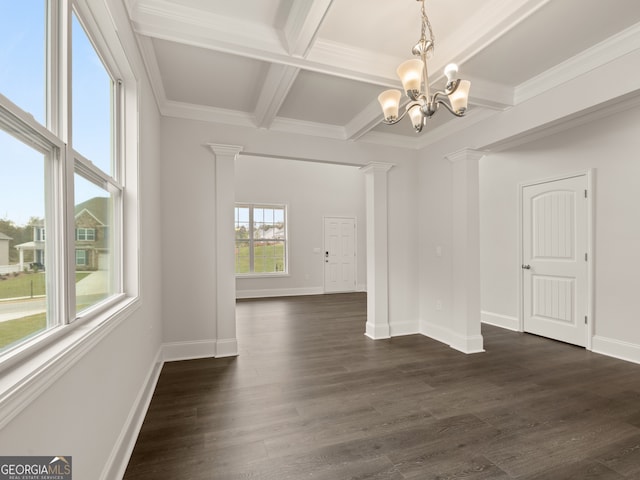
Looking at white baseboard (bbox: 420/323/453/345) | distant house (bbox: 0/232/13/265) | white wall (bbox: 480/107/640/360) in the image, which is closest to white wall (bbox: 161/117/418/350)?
distant house (bbox: 0/232/13/265)

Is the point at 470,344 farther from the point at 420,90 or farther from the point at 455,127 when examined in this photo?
the point at 420,90

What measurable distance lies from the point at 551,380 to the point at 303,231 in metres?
5.91

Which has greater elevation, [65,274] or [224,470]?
[65,274]

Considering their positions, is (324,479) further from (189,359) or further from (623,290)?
(623,290)

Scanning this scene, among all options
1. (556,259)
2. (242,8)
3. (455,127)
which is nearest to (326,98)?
(242,8)

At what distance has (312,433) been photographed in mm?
2039

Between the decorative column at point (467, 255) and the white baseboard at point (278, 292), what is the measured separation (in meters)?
4.59

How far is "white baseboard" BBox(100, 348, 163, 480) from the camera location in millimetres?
1553

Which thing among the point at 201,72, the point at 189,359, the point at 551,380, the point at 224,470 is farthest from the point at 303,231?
the point at 224,470

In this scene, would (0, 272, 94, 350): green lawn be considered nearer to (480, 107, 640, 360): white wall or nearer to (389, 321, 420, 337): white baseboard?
(389, 321, 420, 337): white baseboard

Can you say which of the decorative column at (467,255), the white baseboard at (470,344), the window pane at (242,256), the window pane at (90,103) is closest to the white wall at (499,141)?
the decorative column at (467,255)

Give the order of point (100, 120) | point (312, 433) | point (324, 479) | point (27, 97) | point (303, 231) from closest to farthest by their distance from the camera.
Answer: point (27, 97)
point (324, 479)
point (100, 120)
point (312, 433)
point (303, 231)

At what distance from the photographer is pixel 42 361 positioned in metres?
0.92

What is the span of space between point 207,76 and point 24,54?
198 cm
